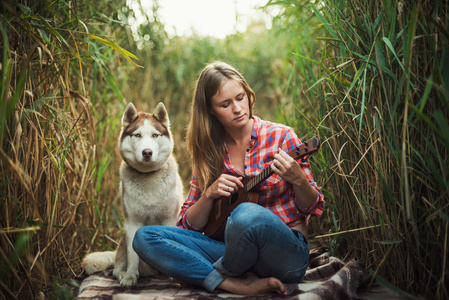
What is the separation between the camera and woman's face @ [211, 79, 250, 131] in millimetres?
2004

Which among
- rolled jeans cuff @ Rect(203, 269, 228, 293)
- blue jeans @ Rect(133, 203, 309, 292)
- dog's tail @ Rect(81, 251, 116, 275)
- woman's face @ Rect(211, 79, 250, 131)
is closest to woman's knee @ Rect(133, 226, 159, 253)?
blue jeans @ Rect(133, 203, 309, 292)

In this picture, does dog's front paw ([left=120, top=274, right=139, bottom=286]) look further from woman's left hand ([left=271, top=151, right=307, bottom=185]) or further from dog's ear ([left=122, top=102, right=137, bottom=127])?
woman's left hand ([left=271, top=151, right=307, bottom=185])

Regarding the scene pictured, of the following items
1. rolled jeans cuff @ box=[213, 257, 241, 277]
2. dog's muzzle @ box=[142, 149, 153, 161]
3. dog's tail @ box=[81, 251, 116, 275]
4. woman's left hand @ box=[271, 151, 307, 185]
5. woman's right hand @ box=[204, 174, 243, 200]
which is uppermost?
dog's muzzle @ box=[142, 149, 153, 161]

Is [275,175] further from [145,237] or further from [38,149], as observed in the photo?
[38,149]

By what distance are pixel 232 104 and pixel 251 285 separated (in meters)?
0.94

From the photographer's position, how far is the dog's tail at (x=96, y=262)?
2260 mm

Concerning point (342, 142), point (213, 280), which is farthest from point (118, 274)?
point (342, 142)

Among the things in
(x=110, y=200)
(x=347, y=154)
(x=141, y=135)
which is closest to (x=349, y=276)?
(x=347, y=154)

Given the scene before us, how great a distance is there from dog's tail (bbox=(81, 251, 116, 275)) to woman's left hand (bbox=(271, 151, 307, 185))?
132 centimetres

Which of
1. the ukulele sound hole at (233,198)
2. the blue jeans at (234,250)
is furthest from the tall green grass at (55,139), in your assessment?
the ukulele sound hole at (233,198)

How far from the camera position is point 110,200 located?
3213 millimetres

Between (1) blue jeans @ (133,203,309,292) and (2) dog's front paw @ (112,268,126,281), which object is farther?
(2) dog's front paw @ (112,268,126,281)

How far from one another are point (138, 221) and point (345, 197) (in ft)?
4.12

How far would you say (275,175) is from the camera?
1964mm
